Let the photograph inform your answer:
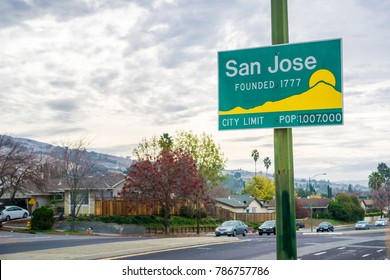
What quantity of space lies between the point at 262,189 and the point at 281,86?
10713 centimetres

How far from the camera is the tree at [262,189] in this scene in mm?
111250

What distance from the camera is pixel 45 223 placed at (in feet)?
154

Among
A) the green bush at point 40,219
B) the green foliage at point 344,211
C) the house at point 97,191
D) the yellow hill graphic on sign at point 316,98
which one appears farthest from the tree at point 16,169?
the green foliage at point 344,211

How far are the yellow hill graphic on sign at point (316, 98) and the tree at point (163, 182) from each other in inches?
1667

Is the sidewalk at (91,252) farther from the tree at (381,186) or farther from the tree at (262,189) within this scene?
the tree at (381,186)

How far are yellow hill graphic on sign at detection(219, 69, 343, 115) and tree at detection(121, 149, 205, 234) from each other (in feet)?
139

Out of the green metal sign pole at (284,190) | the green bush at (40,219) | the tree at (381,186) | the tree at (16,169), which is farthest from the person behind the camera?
the tree at (381,186)

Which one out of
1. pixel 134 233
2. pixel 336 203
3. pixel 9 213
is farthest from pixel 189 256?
pixel 336 203

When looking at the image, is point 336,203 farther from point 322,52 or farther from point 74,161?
point 322,52

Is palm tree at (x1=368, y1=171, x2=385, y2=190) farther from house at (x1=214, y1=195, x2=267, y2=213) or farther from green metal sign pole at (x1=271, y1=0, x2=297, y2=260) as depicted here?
green metal sign pole at (x1=271, y1=0, x2=297, y2=260)

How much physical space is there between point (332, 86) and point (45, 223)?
144ft

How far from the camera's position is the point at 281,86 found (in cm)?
641

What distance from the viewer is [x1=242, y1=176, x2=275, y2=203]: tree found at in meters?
111

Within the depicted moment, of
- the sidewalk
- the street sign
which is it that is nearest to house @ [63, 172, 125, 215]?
the sidewalk
